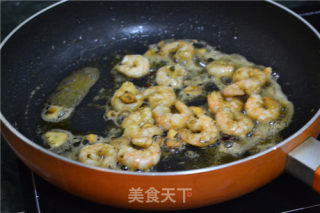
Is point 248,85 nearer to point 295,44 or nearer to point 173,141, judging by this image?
point 295,44

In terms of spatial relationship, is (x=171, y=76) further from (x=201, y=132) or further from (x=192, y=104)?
(x=201, y=132)

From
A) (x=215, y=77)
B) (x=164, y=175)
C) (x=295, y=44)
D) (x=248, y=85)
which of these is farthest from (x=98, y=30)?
(x=164, y=175)

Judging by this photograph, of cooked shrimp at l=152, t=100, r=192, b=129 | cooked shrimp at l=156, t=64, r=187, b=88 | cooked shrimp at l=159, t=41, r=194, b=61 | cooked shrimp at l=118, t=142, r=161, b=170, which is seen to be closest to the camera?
cooked shrimp at l=118, t=142, r=161, b=170

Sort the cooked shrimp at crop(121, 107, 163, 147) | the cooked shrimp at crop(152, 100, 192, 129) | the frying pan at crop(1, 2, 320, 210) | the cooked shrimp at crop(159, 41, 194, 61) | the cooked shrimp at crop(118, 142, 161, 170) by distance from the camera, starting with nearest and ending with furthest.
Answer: the frying pan at crop(1, 2, 320, 210)
the cooked shrimp at crop(118, 142, 161, 170)
the cooked shrimp at crop(121, 107, 163, 147)
the cooked shrimp at crop(152, 100, 192, 129)
the cooked shrimp at crop(159, 41, 194, 61)

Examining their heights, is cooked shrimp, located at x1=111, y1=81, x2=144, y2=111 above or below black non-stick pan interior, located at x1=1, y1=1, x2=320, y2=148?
below

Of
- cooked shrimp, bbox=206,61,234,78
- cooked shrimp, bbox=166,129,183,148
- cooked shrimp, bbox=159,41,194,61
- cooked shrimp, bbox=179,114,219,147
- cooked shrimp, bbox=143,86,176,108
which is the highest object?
cooked shrimp, bbox=159,41,194,61

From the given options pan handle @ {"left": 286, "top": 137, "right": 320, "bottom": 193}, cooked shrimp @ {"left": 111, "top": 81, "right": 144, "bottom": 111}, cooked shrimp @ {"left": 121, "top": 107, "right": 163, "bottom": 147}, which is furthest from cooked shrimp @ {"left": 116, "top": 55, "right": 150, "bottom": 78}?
pan handle @ {"left": 286, "top": 137, "right": 320, "bottom": 193}

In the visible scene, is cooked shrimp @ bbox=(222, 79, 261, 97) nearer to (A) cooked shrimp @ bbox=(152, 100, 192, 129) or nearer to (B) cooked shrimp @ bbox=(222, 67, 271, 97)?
(B) cooked shrimp @ bbox=(222, 67, 271, 97)
